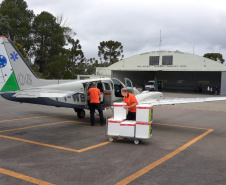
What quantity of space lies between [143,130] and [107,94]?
507 centimetres

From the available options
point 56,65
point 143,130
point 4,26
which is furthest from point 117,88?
point 4,26

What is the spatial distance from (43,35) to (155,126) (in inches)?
1867

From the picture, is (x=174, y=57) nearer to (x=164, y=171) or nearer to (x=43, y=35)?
(x=43, y=35)

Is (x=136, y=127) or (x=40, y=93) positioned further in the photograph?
(x=40, y=93)

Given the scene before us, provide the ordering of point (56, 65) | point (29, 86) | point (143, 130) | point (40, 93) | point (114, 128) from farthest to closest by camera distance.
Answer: point (56, 65) → point (29, 86) → point (40, 93) → point (114, 128) → point (143, 130)

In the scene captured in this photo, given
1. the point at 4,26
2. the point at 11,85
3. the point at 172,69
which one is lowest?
the point at 11,85

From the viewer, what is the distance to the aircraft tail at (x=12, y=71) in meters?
11.3

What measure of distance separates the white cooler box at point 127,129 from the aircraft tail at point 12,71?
5.71 m

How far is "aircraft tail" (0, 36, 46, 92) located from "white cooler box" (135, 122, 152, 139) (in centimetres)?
620

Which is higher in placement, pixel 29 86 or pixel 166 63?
pixel 166 63

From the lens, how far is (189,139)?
955 cm

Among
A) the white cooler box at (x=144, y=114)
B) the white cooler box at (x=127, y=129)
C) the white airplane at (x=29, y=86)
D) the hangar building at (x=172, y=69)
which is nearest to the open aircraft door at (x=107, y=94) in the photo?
the white airplane at (x=29, y=86)

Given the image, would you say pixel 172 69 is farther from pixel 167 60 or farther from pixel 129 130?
pixel 129 130

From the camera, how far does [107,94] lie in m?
13.1
